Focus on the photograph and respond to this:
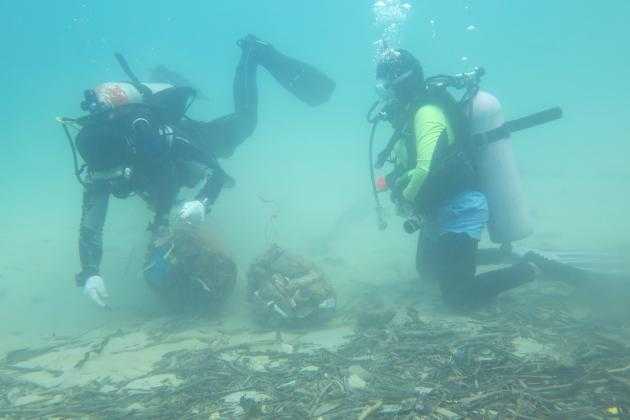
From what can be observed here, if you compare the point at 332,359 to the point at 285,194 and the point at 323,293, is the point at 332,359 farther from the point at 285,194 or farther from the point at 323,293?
the point at 285,194

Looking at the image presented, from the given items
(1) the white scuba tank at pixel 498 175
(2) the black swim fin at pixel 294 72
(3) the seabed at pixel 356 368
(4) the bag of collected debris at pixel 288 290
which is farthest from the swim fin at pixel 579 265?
(2) the black swim fin at pixel 294 72

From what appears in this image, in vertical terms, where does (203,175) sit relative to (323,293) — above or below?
above

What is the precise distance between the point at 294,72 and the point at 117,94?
4.14 m

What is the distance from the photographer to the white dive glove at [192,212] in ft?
18.6

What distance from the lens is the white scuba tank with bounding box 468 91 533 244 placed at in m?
5.51

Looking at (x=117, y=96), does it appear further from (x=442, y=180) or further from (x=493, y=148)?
(x=493, y=148)

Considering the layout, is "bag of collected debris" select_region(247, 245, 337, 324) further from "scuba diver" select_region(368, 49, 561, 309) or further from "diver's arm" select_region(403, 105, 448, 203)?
"diver's arm" select_region(403, 105, 448, 203)

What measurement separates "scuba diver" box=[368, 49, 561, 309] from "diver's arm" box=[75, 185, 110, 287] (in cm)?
379

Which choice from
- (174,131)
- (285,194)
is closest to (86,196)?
(174,131)

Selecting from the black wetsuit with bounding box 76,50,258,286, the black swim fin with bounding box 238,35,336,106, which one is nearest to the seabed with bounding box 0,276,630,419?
the black wetsuit with bounding box 76,50,258,286

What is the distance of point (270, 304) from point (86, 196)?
2809mm

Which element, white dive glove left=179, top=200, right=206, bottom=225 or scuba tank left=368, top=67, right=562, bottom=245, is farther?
white dive glove left=179, top=200, right=206, bottom=225

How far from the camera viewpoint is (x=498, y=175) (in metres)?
5.70

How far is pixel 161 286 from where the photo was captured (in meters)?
6.27
